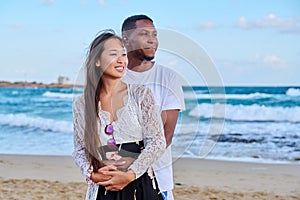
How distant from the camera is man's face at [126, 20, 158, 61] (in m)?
2.06

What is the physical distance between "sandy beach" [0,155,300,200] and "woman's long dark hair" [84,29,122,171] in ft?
11.6

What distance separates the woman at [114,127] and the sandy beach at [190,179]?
3474mm

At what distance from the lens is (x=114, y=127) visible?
1936 millimetres

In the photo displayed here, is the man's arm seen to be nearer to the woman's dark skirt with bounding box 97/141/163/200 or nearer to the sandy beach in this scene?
the woman's dark skirt with bounding box 97/141/163/200

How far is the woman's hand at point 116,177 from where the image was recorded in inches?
74.9

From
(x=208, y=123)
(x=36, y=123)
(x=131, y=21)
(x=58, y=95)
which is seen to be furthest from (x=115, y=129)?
(x=58, y=95)

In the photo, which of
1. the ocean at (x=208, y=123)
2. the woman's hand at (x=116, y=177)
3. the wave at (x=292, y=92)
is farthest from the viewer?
the wave at (x=292, y=92)

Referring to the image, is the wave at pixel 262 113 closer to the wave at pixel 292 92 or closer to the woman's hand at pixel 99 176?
the wave at pixel 292 92

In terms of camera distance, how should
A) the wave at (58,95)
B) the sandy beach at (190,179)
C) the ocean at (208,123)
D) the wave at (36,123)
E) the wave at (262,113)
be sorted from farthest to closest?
the wave at (58,95) → the wave at (262,113) → the wave at (36,123) → the sandy beach at (190,179) → the ocean at (208,123)

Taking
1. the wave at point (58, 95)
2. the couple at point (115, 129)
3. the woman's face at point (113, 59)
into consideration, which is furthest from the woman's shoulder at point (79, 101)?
the wave at point (58, 95)

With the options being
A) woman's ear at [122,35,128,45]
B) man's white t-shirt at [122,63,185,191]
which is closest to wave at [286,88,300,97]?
man's white t-shirt at [122,63,185,191]

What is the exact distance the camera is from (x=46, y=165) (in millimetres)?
7656

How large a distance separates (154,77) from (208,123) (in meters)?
0.64

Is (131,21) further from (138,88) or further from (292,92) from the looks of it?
(292,92)
